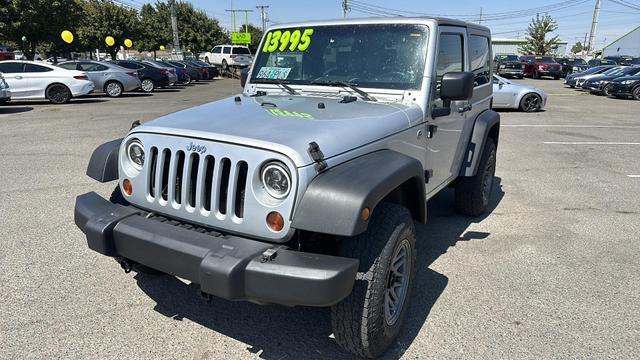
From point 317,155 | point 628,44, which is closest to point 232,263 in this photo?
point 317,155

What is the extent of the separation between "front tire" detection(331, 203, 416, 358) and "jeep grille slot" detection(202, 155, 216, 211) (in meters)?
0.76

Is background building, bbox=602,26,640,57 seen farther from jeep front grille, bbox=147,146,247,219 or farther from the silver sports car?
jeep front grille, bbox=147,146,247,219

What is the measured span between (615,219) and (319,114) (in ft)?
13.2

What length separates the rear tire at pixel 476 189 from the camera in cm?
488

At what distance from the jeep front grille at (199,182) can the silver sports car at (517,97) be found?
14061mm

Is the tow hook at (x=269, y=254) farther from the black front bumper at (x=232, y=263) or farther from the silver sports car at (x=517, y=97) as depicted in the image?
the silver sports car at (x=517, y=97)

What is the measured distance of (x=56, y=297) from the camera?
3.30 m

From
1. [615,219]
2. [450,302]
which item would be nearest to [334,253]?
[450,302]

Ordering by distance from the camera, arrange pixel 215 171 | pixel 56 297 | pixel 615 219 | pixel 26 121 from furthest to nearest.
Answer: pixel 26 121
pixel 615 219
pixel 56 297
pixel 215 171

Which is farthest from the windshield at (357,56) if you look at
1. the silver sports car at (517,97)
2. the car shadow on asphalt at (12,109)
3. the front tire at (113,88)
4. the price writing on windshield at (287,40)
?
the front tire at (113,88)

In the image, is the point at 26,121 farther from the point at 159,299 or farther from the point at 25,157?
the point at 159,299

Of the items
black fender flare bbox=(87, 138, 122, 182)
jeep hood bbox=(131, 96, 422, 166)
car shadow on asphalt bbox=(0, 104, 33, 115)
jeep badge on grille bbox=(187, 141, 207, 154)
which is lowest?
car shadow on asphalt bbox=(0, 104, 33, 115)

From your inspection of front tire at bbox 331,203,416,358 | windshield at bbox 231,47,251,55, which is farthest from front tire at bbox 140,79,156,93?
front tire at bbox 331,203,416,358

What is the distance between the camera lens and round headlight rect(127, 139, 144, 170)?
2.80m
